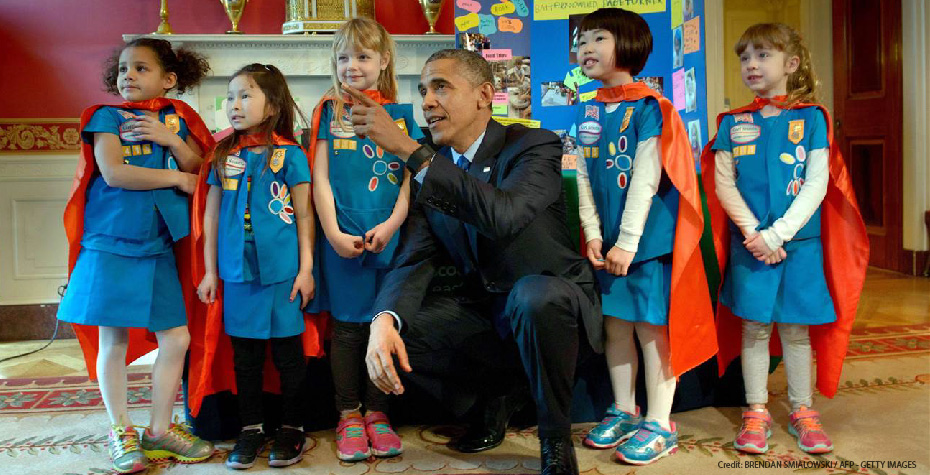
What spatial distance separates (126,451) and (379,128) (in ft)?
3.54

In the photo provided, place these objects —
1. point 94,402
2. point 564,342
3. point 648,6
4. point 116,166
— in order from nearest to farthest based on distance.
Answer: point 564,342, point 116,166, point 94,402, point 648,6

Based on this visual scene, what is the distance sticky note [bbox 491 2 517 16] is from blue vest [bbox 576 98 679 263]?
117cm

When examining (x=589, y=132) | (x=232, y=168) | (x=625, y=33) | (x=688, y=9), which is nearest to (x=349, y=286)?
(x=232, y=168)

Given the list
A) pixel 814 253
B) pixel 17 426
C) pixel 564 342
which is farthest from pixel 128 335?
pixel 814 253

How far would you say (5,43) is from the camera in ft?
Answer: 12.8

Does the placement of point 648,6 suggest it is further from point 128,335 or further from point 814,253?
point 128,335

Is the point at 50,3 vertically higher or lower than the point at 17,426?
higher

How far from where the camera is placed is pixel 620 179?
206 centimetres

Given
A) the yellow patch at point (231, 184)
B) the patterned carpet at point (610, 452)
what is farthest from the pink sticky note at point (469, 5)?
the patterned carpet at point (610, 452)

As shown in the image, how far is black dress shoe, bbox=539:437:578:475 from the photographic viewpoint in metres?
1.76

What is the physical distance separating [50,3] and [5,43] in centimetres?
29

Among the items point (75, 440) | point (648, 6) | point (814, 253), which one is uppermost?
point (648, 6)

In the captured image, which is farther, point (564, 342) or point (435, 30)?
point (435, 30)

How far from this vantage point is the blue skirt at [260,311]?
6.71 feet
